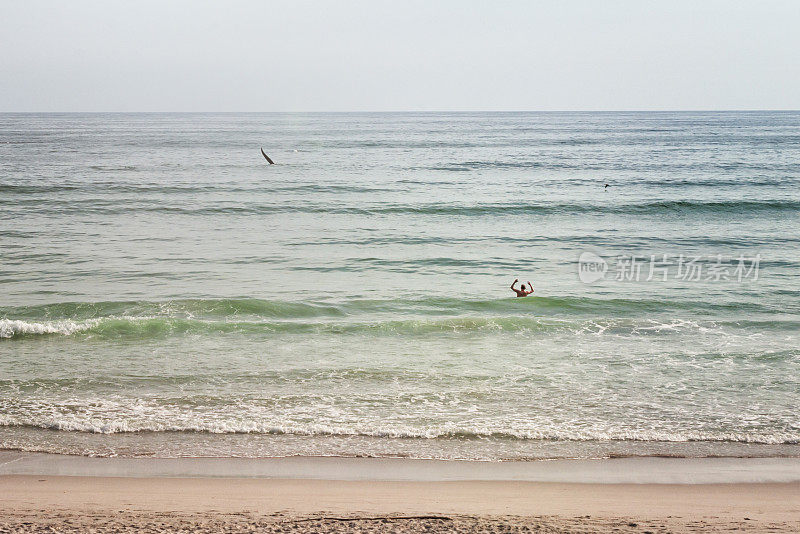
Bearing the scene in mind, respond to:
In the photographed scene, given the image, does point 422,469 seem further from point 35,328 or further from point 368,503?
point 35,328

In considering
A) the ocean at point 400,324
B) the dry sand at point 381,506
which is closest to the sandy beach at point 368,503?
the dry sand at point 381,506

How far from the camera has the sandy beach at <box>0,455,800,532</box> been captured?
19.8 feet

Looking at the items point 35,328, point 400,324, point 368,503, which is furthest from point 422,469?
point 35,328

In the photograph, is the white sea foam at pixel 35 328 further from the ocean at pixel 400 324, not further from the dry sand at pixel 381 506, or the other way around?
the dry sand at pixel 381 506

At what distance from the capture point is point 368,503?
Result: 6.83 m

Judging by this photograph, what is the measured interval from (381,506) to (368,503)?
0.58 feet

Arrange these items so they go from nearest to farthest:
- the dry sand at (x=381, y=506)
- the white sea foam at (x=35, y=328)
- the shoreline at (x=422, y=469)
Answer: the dry sand at (x=381, y=506) → the shoreline at (x=422, y=469) → the white sea foam at (x=35, y=328)

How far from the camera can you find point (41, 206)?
30.9 meters

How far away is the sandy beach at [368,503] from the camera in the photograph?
19.8 feet

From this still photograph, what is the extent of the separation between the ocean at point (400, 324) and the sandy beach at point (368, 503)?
0.81 metres

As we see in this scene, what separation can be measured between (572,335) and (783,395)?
4.32 meters

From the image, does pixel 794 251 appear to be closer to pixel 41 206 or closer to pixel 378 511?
pixel 378 511

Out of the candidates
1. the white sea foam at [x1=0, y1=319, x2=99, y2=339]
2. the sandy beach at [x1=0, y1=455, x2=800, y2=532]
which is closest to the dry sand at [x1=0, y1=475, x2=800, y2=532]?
the sandy beach at [x1=0, y1=455, x2=800, y2=532]

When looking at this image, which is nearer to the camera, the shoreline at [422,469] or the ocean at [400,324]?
the shoreline at [422,469]
